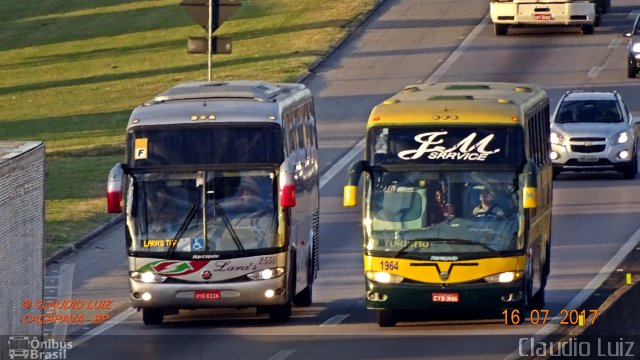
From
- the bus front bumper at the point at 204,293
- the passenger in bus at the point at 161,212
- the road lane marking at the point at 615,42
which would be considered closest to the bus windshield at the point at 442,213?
the bus front bumper at the point at 204,293

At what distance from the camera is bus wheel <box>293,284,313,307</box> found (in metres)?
24.2

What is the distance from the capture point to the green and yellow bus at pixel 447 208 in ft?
70.4

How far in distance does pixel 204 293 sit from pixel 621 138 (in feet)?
55.9

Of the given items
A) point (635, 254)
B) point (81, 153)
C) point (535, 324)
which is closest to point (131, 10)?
point (81, 153)

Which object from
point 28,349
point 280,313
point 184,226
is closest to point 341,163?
point 280,313

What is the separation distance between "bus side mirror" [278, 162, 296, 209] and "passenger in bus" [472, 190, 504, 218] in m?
2.42

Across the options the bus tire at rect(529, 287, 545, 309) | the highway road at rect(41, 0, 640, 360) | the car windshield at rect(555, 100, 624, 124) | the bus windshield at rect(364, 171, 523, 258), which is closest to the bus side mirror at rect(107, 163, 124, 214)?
the highway road at rect(41, 0, 640, 360)

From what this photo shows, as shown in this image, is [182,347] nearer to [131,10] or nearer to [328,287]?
[328,287]

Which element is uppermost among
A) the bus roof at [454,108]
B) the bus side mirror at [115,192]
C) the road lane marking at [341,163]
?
the bus roof at [454,108]

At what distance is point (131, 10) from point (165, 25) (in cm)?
408

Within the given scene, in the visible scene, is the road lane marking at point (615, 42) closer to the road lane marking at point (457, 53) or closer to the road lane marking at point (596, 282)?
the road lane marking at point (457, 53)

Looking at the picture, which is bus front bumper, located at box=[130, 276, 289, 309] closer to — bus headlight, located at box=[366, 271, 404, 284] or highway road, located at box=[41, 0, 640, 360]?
highway road, located at box=[41, 0, 640, 360]

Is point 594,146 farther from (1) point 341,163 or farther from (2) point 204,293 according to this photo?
(2) point 204,293

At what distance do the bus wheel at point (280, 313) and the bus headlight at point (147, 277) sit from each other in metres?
1.70
